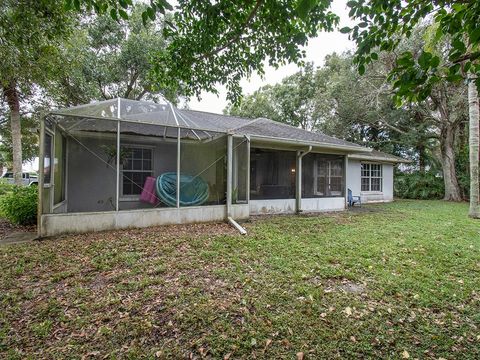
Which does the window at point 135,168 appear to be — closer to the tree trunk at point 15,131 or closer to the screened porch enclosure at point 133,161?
the screened porch enclosure at point 133,161

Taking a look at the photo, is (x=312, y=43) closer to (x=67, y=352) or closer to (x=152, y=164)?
(x=67, y=352)

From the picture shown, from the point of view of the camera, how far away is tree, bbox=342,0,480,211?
2.26 m

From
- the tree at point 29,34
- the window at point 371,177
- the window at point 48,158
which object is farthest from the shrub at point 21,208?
the window at point 371,177

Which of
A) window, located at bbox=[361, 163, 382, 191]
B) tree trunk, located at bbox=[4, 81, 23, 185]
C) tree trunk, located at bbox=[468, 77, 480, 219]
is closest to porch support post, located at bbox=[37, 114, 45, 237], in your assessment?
tree trunk, located at bbox=[4, 81, 23, 185]

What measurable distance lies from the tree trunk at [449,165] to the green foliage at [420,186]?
0.93 meters

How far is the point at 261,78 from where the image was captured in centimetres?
486

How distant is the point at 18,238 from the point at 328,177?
32.5 ft

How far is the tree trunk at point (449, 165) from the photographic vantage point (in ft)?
51.7

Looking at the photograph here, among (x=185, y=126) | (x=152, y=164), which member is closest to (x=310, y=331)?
(x=185, y=126)

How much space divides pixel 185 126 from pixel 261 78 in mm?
2839

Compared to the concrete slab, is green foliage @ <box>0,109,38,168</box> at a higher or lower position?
higher

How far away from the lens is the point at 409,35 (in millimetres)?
2939

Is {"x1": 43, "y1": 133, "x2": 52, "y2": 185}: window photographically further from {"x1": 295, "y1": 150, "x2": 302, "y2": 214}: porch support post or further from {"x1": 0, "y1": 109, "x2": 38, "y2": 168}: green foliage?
{"x1": 295, "y1": 150, "x2": 302, "y2": 214}: porch support post

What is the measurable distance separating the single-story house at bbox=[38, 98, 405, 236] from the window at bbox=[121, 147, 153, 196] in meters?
0.03
